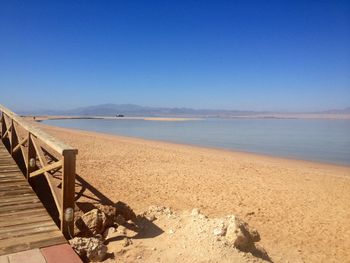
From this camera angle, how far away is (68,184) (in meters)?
3.67

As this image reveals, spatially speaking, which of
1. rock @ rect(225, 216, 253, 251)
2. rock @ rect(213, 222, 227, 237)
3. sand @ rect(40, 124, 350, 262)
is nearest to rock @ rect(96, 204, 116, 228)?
rock @ rect(213, 222, 227, 237)

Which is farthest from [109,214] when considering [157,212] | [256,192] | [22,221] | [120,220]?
[256,192]

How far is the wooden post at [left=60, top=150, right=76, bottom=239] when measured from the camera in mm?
3605

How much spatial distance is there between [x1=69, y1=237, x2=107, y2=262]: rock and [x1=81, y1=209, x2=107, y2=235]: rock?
23.6 inches

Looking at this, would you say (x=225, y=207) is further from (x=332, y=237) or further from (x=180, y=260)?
(x=180, y=260)

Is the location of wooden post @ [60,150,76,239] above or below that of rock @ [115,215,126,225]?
above

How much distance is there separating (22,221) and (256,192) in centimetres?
667

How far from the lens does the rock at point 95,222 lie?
429 cm

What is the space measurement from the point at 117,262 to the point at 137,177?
637cm

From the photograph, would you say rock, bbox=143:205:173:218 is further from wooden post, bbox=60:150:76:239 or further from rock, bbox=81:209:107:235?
wooden post, bbox=60:150:76:239

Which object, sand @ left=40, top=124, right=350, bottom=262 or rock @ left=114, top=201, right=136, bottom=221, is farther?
sand @ left=40, top=124, right=350, bottom=262

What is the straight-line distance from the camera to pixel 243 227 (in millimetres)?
4289

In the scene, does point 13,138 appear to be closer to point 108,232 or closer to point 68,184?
point 108,232

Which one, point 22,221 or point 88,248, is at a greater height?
point 22,221
